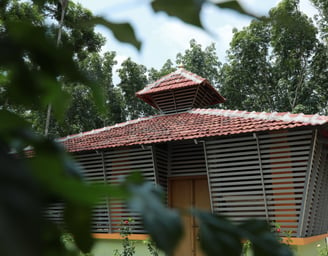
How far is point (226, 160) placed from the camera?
739cm

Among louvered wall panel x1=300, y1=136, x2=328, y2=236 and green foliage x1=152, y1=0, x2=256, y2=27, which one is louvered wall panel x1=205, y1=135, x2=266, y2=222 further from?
green foliage x1=152, y1=0, x2=256, y2=27

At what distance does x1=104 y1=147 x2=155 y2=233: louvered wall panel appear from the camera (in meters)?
8.38

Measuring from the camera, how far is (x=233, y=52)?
907 inches

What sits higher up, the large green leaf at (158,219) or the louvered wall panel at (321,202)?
the louvered wall panel at (321,202)

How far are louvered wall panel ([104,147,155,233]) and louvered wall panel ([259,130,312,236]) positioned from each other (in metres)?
2.70

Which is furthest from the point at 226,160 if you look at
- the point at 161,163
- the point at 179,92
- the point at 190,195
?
the point at 179,92

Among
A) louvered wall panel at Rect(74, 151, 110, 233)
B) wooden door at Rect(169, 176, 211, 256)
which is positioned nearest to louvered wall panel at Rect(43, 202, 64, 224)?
wooden door at Rect(169, 176, 211, 256)

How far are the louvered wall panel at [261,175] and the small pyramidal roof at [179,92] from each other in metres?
2.54

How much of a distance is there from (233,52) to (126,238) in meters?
17.9

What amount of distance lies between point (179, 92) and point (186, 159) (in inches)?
84.2

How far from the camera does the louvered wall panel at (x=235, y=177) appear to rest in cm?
710

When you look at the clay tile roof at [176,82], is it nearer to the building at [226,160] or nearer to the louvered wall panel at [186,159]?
the building at [226,160]

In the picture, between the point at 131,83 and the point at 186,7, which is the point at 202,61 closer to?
the point at 131,83

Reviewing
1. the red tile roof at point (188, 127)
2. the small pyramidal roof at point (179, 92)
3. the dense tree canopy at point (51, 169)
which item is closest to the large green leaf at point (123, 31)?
the dense tree canopy at point (51, 169)
